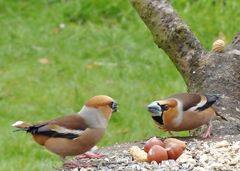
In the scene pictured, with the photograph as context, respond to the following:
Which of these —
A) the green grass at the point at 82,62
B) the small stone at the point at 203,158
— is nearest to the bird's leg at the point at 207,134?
the small stone at the point at 203,158

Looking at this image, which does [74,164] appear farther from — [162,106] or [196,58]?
[196,58]

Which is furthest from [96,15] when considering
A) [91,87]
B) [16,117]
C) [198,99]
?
[198,99]

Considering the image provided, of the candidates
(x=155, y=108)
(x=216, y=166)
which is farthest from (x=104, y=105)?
(x=216, y=166)

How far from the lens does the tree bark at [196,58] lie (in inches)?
225

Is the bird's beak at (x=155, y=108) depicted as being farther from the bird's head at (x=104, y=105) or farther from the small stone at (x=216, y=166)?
the small stone at (x=216, y=166)

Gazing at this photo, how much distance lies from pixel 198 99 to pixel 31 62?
14.1ft

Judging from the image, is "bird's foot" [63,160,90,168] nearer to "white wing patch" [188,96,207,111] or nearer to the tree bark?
"white wing patch" [188,96,207,111]

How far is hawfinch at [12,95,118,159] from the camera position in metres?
4.52

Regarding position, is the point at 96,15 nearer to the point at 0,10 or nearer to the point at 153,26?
the point at 0,10

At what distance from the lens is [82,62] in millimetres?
9234

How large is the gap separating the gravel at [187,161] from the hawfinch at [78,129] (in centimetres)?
11

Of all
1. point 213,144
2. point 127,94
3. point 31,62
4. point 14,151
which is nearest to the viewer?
point 213,144

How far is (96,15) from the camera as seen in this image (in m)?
10.2

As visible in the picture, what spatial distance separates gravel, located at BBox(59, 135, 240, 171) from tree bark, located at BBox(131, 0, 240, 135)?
76cm
